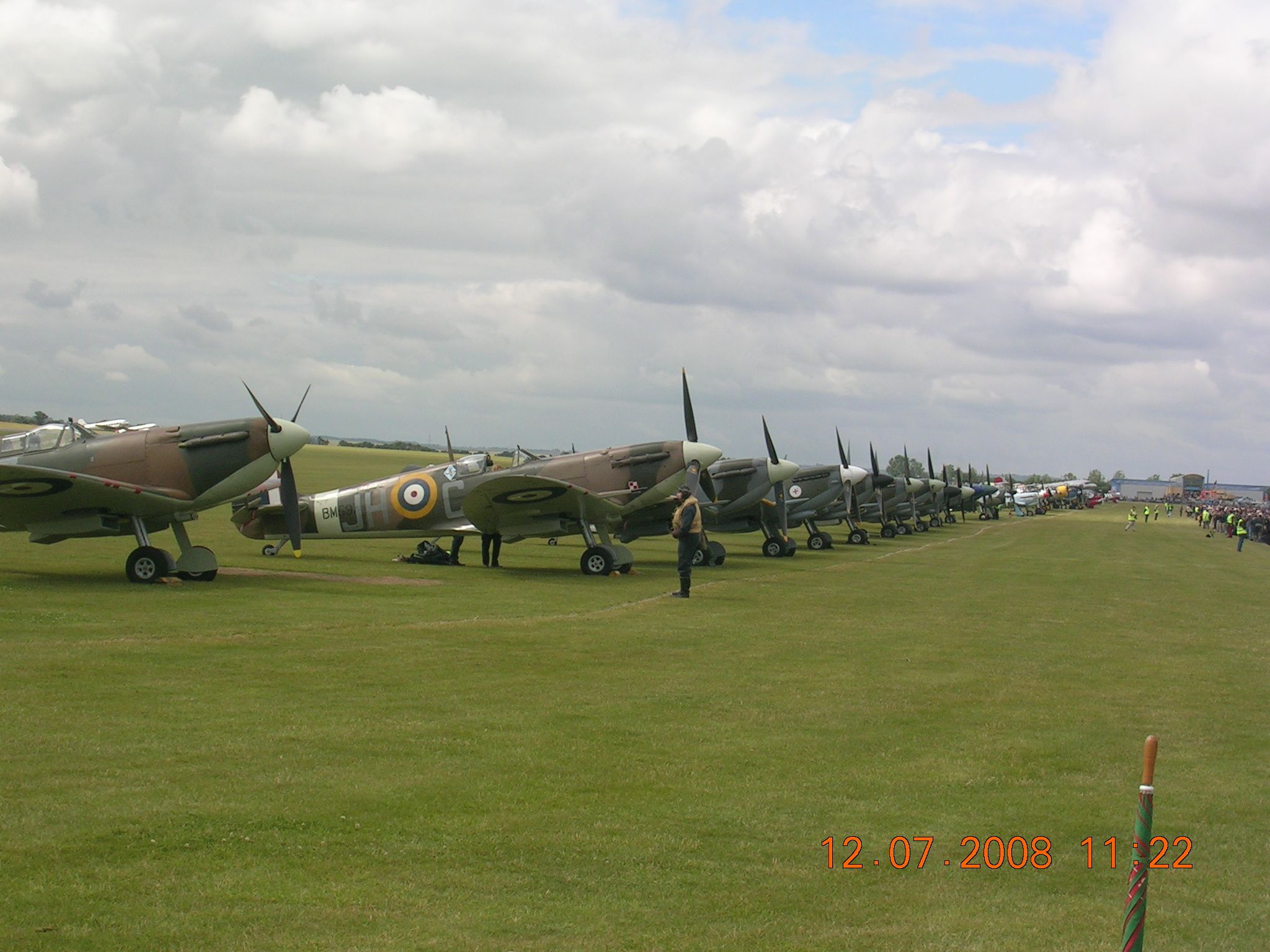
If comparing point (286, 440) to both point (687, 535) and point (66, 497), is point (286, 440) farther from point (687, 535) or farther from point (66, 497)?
point (687, 535)

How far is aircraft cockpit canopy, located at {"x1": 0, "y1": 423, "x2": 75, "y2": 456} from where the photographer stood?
17.8m

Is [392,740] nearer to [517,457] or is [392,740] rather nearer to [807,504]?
[517,457]

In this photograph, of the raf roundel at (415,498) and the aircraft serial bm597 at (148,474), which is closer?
the aircraft serial bm597 at (148,474)

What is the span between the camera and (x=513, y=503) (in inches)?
899

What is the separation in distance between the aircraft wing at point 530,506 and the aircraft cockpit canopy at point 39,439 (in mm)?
7324

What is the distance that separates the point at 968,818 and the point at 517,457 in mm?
21057

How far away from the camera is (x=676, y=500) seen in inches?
1003

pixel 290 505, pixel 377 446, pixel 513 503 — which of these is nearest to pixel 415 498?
pixel 513 503

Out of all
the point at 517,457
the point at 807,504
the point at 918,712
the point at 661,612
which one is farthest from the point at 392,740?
the point at 807,504

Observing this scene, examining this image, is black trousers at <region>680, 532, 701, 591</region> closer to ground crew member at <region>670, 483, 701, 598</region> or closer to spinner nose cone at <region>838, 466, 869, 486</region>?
ground crew member at <region>670, 483, 701, 598</region>

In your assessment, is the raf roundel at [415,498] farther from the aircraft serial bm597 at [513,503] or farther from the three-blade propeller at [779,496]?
the three-blade propeller at [779,496]

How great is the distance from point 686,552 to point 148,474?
8330 millimetres

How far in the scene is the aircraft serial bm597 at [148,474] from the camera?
56.5 feet

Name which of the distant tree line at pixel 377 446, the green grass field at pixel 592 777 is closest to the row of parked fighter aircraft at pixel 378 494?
the green grass field at pixel 592 777
